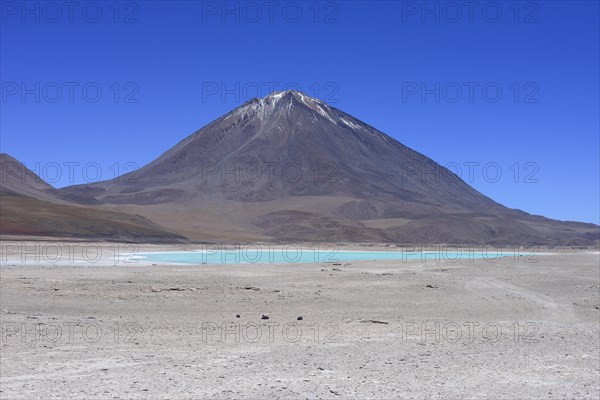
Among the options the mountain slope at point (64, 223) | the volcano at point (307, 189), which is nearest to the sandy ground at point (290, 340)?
the mountain slope at point (64, 223)

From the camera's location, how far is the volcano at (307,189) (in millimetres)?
A: 107688

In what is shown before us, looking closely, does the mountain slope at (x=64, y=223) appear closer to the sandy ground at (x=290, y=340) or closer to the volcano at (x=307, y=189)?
the volcano at (x=307, y=189)

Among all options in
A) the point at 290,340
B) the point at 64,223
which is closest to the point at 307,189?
the point at 64,223

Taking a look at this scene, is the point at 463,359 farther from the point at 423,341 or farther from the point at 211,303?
the point at 211,303

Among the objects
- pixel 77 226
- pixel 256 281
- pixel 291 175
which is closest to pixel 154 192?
pixel 291 175

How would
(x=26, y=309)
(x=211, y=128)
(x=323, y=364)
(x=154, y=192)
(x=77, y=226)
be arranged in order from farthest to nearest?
(x=211, y=128) < (x=154, y=192) < (x=77, y=226) < (x=26, y=309) < (x=323, y=364)

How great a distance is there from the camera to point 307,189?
14550 cm

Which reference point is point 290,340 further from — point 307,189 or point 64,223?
point 307,189

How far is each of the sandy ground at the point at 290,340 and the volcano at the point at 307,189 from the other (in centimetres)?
6845

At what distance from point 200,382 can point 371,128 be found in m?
187

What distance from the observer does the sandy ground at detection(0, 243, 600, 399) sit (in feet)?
26.9

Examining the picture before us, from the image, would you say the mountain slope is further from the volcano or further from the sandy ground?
the sandy ground

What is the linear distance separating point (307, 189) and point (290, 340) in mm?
134336

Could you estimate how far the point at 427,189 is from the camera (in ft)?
552
